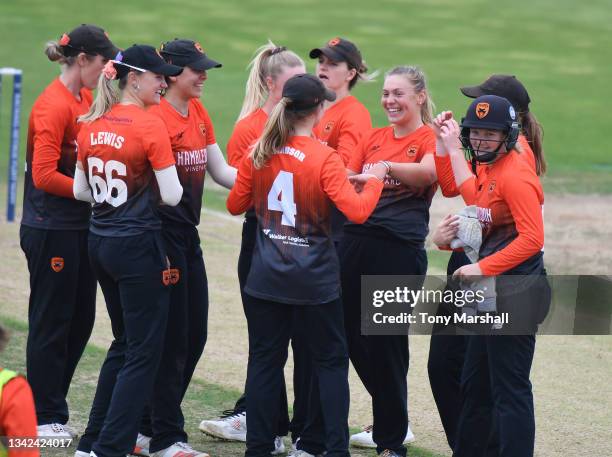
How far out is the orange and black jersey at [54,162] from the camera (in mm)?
6352

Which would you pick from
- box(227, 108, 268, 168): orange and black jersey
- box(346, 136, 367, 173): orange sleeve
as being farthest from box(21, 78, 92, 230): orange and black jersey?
box(346, 136, 367, 173): orange sleeve

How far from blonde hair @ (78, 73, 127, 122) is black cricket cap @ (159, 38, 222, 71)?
0.48m

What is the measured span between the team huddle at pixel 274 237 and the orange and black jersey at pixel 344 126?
0.05ft

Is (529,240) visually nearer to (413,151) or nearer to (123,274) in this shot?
(413,151)

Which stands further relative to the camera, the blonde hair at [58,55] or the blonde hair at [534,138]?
the blonde hair at [58,55]

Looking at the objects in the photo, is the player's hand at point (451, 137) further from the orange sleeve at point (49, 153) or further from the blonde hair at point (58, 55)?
the blonde hair at point (58, 55)

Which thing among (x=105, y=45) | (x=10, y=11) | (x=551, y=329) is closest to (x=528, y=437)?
(x=105, y=45)

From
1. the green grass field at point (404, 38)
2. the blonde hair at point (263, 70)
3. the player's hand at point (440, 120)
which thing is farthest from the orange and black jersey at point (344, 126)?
the green grass field at point (404, 38)

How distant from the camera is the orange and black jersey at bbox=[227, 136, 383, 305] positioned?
5.53m

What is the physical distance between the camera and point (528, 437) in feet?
17.8

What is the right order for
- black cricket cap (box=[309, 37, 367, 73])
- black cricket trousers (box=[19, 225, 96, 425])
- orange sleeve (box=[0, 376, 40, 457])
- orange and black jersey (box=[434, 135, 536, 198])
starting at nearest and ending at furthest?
orange sleeve (box=[0, 376, 40, 457]), orange and black jersey (box=[434, 135, 536, 198]), black cricket trousers (box=[19, 225, 96, 425]), black cricket cap (box=[309, 37, 367, 73])

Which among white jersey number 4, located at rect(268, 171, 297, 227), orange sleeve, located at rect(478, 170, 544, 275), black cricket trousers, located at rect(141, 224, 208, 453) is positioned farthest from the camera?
black cricket trousers, located at rect(141, 224, 208, 453)

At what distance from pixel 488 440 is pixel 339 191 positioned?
1.47m

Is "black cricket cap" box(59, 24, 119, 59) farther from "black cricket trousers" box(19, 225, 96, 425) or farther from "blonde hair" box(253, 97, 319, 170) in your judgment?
"blonde hair" box(253, 97, 319, 170)
